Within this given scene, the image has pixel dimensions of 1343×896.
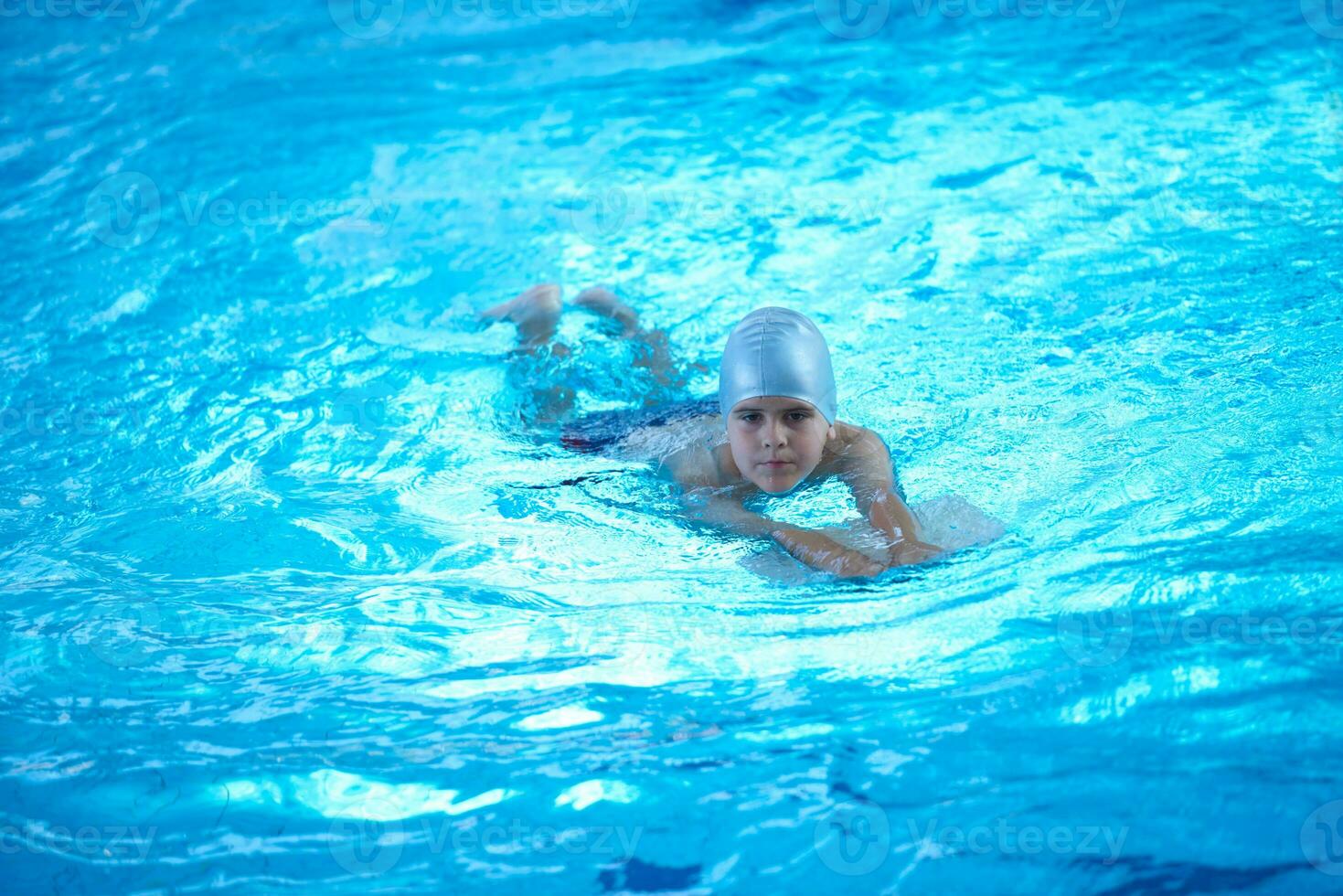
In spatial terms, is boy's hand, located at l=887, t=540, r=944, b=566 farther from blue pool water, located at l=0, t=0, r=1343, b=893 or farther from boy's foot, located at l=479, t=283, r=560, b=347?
boy's foot, located at l=479, t=283, r=560, b=347

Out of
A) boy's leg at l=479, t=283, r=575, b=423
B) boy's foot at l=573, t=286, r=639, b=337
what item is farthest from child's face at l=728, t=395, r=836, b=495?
boy's foot at l=573, t=286, r=639, b=337

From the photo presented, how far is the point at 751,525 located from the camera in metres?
4.61

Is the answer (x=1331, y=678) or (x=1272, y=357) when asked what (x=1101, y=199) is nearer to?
(x=1272, y=357)

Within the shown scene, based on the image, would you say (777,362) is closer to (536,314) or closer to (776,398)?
(776,398)

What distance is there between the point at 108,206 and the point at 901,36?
7.08m

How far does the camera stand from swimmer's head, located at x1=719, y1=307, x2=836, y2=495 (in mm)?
4656

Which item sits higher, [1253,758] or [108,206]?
[108,206]

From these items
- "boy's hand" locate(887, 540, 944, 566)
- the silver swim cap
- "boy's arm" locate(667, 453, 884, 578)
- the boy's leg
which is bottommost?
"boy's hand" locate(887, 540, 944, 566)

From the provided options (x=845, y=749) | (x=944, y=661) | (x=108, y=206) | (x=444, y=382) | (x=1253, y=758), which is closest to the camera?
(x=1253, y=758)

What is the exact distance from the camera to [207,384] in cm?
642

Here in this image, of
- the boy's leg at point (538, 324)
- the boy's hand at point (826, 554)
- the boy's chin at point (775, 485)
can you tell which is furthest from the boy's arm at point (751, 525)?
the boy's leg at point (538, 324)

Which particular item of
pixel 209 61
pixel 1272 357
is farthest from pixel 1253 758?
pixel 209 61

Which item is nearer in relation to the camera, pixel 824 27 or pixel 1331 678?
pixel 1331 678

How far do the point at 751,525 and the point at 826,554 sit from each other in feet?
1.29
